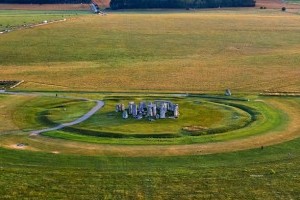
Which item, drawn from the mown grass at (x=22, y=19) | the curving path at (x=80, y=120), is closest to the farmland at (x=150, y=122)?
the curving path at (x=80, y=120)

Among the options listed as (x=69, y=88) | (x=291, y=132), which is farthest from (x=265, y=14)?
(x=291, y=132)

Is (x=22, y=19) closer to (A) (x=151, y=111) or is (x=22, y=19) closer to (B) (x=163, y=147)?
(A) (x=151, y=111)

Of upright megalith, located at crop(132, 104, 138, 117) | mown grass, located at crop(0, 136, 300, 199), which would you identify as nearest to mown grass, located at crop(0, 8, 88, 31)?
upright megalith, located at crop(132, 104, 138, 117)

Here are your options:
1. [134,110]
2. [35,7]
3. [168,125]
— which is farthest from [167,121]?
[35,7]

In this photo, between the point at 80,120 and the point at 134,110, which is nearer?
the point at 80,120

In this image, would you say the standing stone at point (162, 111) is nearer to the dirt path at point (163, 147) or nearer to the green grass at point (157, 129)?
the green grass at point (157, 129)

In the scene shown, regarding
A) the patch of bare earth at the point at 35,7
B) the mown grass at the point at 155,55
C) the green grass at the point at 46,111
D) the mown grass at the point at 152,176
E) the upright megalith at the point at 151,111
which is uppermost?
the upright megalith at the point at 151,111
